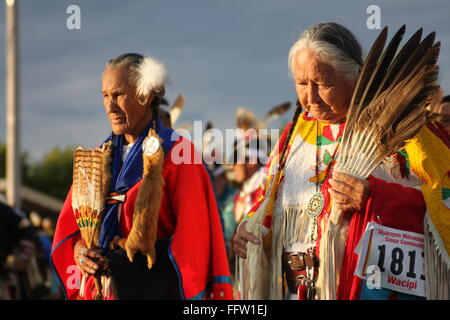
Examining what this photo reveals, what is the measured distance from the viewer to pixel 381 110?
2.93m

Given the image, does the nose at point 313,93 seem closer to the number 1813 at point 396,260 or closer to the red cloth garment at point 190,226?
the number 1813 at point 396,260

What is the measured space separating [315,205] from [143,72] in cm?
109

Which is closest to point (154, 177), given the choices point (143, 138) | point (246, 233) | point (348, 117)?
point (143, 138)

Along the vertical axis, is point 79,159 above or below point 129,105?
below

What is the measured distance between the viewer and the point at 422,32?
9.57 feet

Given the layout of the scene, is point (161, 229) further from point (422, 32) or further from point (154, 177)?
point (422, 32)

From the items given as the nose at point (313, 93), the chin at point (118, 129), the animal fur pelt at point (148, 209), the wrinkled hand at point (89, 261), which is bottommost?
the wrinkled hand at point (89, 261)

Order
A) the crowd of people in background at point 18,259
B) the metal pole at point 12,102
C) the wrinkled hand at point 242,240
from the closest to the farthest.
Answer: the wrinkled hand at point 242,240
the crowd of people in background at point 18,259
the metal pole at point 12,102

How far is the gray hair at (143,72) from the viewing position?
358 cm

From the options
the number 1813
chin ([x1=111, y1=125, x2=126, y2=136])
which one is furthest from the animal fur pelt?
the number 1813

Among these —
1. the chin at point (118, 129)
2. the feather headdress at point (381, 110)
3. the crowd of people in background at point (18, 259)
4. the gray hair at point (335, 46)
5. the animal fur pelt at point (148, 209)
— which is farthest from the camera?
the crowd of people in background at point (18, 259)

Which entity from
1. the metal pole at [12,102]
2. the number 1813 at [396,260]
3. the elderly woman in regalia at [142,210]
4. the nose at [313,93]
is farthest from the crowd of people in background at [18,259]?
the metal pole at [12,102]

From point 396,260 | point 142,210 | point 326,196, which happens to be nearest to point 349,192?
point 326,196
